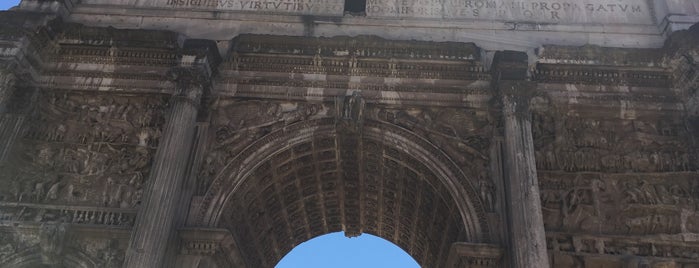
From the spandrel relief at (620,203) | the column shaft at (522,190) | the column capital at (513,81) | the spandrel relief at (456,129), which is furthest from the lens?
the spandrel relief at (456,129)

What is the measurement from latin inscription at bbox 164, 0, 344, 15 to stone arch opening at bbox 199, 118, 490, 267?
3092 millimetres

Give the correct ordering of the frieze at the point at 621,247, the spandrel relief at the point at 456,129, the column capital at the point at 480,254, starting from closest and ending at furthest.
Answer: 1. the column capital at the point at 480,254
2. the frieze at the point at 621,247
3. the spandrel relief at the point at 456,129

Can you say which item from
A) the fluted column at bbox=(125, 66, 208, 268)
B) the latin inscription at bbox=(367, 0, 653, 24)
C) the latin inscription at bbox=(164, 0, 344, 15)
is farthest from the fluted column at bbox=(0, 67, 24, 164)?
the latin inscription at bbox=(367, 0, 653, 24)

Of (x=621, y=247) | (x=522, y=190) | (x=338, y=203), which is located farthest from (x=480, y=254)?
(x=338, y=203)

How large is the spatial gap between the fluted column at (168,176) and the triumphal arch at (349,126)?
0.04m

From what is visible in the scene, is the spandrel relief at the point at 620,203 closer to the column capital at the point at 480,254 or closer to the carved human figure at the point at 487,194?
the carved human figure at the point at 487,194

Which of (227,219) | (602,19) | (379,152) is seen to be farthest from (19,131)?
(602,19)

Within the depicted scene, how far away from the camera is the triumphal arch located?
1053 centimetres

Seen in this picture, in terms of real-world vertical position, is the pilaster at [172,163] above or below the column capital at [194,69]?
below

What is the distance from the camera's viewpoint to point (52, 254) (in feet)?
34.0

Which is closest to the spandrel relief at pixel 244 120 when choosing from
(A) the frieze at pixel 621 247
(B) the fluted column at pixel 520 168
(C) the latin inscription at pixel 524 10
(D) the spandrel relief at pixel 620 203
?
(C) the latin inscription at pixel 524 10

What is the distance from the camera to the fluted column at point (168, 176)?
980 centimetres

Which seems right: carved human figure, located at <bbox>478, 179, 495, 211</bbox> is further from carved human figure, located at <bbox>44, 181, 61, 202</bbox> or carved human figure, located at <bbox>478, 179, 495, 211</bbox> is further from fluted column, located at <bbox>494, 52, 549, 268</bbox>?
carved human figure, located at <bbox>44, 181, 61, 202</bbox>

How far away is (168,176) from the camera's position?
10555 mm
